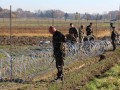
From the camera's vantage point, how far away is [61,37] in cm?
1301

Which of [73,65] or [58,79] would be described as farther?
[73,65]

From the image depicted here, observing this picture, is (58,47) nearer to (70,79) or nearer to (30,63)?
(70,79)

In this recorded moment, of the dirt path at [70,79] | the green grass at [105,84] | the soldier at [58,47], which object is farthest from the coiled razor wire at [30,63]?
the green grass at [105,84]

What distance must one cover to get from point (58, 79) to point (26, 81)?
1005mm

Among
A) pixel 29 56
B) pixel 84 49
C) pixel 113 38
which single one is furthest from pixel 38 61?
pixel 113 38

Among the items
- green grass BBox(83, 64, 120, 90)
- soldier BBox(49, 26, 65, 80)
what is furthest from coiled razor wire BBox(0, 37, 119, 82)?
green grass BBox(83, 64, 120, 90)

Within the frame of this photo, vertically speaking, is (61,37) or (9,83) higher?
(61,37)

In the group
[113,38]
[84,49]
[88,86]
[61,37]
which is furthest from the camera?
[113,38]

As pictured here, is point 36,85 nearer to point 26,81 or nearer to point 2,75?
point 26,81

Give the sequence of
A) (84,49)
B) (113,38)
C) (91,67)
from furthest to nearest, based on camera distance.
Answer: (113,38)
(84,49)
(91,67)

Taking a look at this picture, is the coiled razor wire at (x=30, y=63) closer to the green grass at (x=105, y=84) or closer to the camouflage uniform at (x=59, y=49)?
the camouflage uniform at (x=59, y=49)

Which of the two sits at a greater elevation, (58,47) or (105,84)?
(58,47)

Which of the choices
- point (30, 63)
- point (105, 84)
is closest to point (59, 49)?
point (30, 63)

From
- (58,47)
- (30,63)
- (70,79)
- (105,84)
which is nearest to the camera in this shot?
(105,84)
